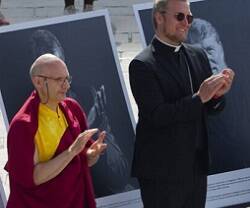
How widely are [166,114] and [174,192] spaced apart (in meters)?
0.44

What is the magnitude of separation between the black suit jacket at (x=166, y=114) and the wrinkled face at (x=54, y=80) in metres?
0.37

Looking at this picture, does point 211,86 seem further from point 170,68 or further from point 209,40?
point 209,40

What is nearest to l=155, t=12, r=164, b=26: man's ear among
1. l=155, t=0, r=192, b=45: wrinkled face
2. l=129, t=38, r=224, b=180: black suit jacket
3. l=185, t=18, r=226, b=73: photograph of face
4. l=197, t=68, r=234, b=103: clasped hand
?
l=155, t=0, r=192, b=45: wrinkled face

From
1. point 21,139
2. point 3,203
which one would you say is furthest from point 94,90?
point 21,139

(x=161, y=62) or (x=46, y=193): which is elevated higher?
(x=161, y=62)

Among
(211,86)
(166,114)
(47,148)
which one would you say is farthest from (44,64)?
(211,86)

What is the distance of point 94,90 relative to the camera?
4.14 meters

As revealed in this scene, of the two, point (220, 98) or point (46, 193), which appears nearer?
point (46, 193)

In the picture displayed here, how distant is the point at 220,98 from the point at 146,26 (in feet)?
3.30

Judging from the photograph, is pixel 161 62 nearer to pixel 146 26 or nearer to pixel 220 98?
pixel 220 98

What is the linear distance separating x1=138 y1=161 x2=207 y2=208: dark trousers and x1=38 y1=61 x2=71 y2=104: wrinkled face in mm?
687

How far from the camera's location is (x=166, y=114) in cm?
326

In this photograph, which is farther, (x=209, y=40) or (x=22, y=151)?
(x=209, y=40)

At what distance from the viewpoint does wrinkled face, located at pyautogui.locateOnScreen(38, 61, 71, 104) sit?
124 inches
